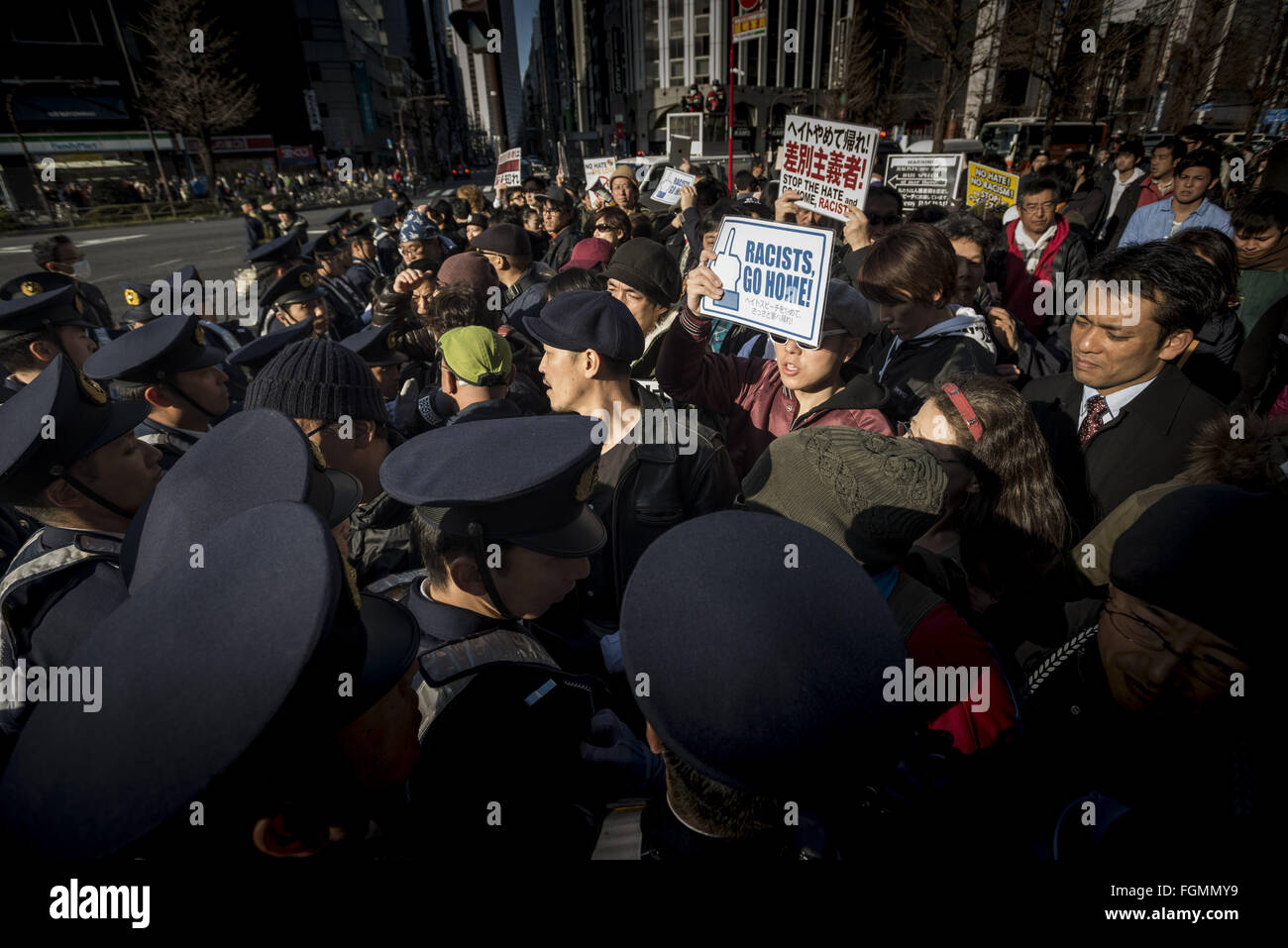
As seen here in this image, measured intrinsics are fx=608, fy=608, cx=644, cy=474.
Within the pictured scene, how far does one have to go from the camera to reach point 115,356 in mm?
3314

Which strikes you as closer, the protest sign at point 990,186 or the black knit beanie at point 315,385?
the black knit beanie at point 315,385

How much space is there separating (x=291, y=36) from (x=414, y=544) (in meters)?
67.7

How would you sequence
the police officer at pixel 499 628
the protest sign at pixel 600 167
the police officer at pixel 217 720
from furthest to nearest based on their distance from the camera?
1. the protest sign at pixel 600 167
2. the police officer at pixel 499 628
3. the police officer at pixel 217 720

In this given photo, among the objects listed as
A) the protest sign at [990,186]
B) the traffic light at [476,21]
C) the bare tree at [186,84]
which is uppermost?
the bare tree at [186,84]

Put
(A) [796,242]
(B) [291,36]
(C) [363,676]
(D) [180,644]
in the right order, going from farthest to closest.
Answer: (B) [291,36], (A) [796,242], (C) [363,676], (D) [180,644]

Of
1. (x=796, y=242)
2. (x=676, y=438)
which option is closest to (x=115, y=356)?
(x=676, y=438)

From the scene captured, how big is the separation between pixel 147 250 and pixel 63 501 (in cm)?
2533

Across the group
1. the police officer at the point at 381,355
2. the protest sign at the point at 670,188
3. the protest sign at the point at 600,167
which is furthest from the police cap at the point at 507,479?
the protest sign at the point at 600,167

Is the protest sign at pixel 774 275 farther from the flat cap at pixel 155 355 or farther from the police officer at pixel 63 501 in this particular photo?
the flat cap at pixel 155 355

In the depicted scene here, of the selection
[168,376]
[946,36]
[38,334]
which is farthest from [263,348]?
[946,36]

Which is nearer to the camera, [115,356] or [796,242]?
[796,242]

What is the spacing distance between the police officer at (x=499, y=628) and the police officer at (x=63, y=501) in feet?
3.96

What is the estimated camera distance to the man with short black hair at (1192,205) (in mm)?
5863
